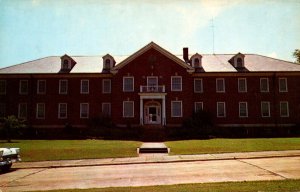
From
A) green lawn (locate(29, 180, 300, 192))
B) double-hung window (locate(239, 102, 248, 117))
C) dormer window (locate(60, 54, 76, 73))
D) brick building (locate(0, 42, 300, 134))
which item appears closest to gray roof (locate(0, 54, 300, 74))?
brick building (locate(0, 42, 300, 134))

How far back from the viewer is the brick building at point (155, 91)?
37.6 m

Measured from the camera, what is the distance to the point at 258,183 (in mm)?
9875

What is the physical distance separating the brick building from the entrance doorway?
5 cm

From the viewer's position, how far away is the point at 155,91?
36.6 meters

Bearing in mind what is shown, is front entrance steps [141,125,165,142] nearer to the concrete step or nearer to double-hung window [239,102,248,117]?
the concrete step

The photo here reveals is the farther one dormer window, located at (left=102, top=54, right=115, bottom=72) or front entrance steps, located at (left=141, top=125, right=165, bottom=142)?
dormer window, located at (left=102, top=54, right=115, bottom=72)

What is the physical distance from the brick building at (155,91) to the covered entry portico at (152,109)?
12 centimetres

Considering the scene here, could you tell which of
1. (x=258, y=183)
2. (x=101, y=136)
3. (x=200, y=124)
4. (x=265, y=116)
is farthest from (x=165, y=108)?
(x=258, y=183)

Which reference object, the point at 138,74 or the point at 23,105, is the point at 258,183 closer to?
the point at 138,74

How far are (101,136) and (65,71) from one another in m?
10.4

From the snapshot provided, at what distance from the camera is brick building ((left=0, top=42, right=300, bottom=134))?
1480 inches

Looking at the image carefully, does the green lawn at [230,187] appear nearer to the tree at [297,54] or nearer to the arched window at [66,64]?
the arched window at [66,64]

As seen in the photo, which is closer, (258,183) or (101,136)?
(258,183)

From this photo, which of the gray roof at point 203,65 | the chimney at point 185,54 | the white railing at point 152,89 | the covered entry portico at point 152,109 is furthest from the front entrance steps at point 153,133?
the chimney at point 185,54
